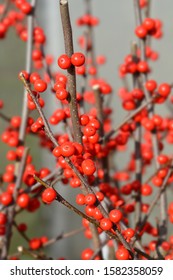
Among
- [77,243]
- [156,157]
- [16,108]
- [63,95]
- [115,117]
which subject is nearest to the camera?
[63,95]

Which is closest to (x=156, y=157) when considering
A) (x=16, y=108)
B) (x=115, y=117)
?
(x=115, y=117)

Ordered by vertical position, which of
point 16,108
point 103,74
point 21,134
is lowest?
point 21,134

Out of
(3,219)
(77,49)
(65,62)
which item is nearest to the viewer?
(65,62)

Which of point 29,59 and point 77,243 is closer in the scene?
point 29,59

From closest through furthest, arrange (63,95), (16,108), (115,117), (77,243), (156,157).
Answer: (63,95) → (156,157) → (115,117) → (77,243) → (16,108)

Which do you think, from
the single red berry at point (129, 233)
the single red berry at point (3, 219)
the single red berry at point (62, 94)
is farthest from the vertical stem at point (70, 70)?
the single red berry at point (3, 219)

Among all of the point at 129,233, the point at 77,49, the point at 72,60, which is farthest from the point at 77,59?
the point at 77,49

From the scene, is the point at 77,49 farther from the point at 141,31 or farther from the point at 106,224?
the point at 106,224

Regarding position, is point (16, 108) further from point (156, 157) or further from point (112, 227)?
point (112, 227)
